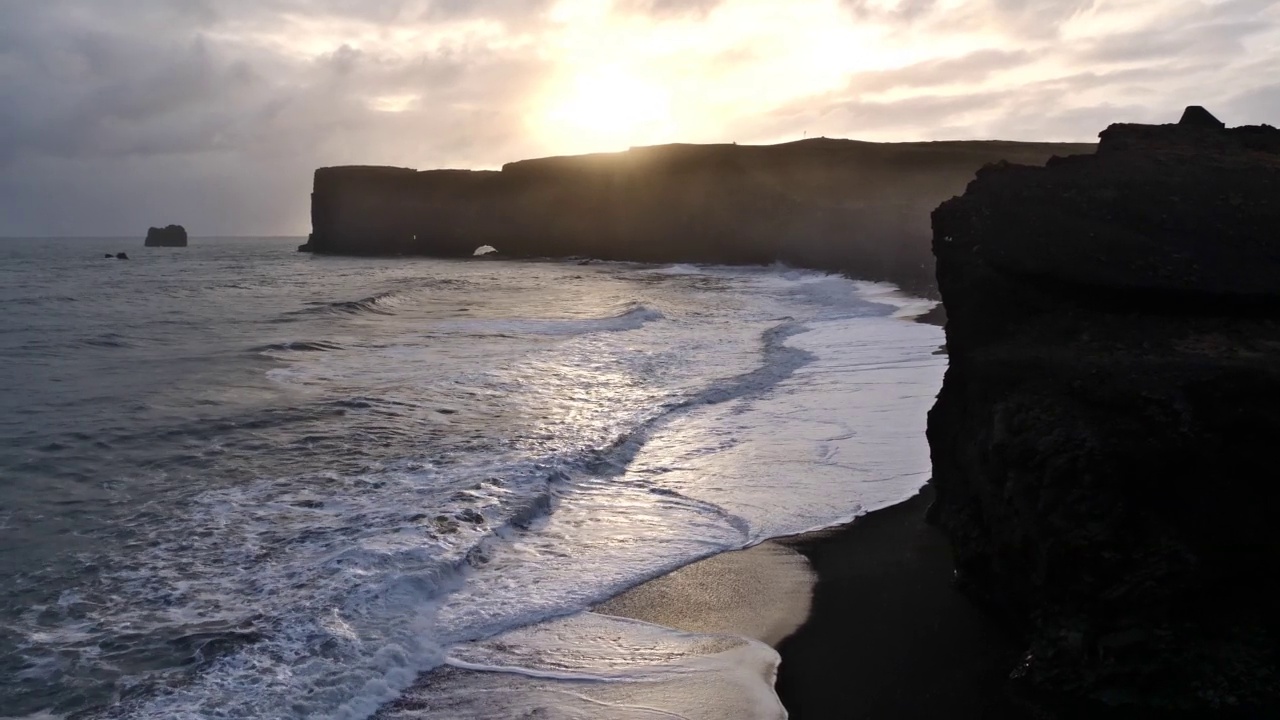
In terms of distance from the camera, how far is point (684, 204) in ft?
175

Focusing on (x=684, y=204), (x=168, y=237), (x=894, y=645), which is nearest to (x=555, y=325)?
(x=894, y=645)

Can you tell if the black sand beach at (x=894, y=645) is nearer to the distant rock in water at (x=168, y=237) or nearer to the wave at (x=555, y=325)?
the wave at (x=555, y=325)

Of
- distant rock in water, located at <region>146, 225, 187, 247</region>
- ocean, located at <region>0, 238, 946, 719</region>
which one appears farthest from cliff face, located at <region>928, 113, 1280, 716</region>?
distant rock in water, located at <region>146, 225, 187, 247</region>

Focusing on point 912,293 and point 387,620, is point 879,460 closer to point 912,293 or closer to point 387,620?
point 387,620

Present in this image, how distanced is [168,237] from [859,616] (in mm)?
103608

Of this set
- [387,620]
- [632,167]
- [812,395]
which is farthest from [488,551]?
[632,167]

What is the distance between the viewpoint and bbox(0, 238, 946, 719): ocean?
4426mm

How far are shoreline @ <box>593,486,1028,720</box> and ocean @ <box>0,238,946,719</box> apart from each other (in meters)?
0.20

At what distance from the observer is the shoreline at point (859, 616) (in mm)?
4125

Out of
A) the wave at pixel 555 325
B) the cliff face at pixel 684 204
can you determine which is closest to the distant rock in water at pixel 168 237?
the cliff face at pixel 684 204

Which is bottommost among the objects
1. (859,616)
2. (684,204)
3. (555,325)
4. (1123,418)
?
(859,616)

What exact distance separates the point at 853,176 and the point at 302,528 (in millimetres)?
46943

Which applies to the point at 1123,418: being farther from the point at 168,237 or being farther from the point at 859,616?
the point at 168,237

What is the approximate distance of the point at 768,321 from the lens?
64.4ft
